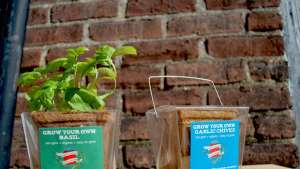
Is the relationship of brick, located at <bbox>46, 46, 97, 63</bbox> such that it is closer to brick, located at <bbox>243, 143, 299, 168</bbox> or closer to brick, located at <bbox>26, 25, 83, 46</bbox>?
brick, located at <bbox>26, 25, 83, 46</bbox>

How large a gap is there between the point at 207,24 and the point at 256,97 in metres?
0.20

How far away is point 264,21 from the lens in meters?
1.02

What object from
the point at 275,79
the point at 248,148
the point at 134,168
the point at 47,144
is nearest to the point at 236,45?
the point at 275,79

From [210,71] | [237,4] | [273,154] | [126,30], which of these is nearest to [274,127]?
[273,154]

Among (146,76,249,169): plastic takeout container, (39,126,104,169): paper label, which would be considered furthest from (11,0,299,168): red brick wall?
(39,126,104,169): paper label

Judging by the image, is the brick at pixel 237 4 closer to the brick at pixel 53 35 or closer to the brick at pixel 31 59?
the brick at pixel 53 35

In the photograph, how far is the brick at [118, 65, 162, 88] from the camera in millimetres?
1046

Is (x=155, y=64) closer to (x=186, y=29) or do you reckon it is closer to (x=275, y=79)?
(x=186, y=29)

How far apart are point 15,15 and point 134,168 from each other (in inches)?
19.1

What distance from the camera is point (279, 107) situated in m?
0.98

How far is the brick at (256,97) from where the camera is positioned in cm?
98

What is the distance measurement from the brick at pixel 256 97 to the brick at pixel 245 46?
8 cm

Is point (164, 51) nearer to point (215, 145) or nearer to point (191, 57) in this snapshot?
point (191, 57)

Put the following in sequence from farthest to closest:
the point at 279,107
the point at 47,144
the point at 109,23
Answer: the point at 109,23 → the point at 279,107 → the point at 47,144
